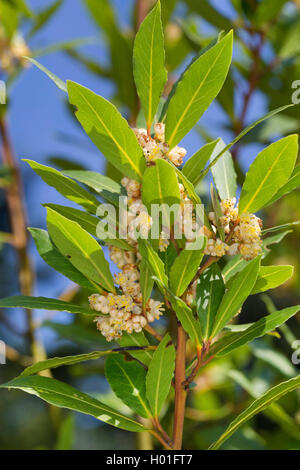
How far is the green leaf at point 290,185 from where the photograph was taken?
651mm

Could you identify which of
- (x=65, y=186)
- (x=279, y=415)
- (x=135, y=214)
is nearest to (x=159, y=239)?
(x=135, y=214)

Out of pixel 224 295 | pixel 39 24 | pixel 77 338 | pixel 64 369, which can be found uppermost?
pixel 64 369

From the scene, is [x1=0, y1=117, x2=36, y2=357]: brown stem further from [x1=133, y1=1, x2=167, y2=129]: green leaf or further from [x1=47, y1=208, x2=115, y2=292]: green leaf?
[x1=133, y1=1, x2=167, y2=129]: green leaf

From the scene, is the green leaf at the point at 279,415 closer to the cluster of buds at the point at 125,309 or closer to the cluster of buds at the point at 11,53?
the cluster of buds at the point at 125,309

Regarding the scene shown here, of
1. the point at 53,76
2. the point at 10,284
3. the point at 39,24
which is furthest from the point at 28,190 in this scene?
the point at 53,76

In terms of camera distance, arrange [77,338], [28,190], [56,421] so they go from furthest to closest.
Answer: [28,190]
[56,421]
[77,338]

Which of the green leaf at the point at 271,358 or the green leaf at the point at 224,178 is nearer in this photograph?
the green leaf at the point at 224,178

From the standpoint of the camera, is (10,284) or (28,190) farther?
(28,190)

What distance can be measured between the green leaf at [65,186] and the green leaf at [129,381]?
0.23 metres

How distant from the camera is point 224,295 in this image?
2.08ft

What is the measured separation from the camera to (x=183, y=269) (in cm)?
59

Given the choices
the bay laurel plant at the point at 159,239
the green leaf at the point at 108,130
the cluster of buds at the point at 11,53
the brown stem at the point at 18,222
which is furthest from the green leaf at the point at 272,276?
the cluster of buds at the point at 11,53

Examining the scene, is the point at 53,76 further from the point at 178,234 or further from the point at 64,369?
the point at 64,369

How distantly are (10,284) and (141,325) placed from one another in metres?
6.60
